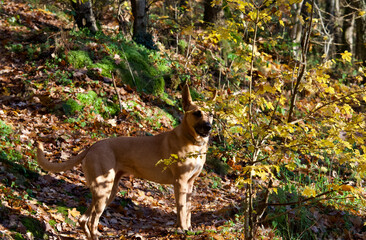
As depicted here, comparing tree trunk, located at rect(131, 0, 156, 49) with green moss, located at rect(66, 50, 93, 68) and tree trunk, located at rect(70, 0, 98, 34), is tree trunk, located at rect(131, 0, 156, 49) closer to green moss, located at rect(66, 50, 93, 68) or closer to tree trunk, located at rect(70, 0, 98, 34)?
tree trunk, located at rect(70, 0, 98, 34)

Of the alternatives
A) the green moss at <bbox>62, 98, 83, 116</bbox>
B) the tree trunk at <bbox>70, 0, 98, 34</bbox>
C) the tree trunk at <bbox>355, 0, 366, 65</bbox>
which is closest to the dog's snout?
the green moss at <bbox>62, 98, 83, 116</bbox>

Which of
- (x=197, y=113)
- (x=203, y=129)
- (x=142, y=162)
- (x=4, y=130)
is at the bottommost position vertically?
(x=142, y=162)

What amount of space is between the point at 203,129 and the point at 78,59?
489 cm

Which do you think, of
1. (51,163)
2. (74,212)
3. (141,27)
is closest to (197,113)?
(51,163)

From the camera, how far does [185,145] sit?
5133 mm

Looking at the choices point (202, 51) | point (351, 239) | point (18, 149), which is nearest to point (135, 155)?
point (18, 149)

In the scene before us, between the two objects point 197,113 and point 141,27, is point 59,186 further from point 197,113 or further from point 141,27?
point 141,27

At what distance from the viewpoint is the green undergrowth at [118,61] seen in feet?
28.3

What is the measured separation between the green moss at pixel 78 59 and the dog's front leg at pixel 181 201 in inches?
189

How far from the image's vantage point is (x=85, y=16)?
1027 cm

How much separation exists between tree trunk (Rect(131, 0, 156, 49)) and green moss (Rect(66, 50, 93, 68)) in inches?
91.1

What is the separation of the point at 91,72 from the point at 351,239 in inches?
249

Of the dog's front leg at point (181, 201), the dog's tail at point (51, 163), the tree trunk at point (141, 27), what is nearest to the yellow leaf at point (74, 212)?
the dog's tail at point (51, 163)

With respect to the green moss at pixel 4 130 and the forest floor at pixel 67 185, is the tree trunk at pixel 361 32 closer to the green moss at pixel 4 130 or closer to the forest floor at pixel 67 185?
Answer: the forest floor at pixel 67 185
